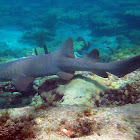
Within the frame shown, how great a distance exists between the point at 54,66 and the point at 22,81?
4.32 feet

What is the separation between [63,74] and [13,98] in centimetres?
209

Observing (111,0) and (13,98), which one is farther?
(111,0)

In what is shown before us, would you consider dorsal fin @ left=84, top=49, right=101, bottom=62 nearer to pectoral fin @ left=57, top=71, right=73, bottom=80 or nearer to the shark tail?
the shark tail

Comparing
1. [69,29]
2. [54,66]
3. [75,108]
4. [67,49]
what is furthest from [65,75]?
[69,29]

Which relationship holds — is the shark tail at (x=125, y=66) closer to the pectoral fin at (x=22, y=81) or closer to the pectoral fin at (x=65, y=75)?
the pectoral fin at (x=65, y=75)

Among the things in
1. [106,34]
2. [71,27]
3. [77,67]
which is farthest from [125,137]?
[71,27]

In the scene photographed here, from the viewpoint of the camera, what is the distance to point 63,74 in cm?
416

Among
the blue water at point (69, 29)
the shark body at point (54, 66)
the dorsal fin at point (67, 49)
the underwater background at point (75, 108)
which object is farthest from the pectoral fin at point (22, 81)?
the blue water at point (69, 29)

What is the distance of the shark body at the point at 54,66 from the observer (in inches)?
154

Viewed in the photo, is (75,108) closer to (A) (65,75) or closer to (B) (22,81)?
(A) (65,75)

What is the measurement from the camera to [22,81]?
4.21m

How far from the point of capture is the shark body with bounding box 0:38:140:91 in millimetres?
3904

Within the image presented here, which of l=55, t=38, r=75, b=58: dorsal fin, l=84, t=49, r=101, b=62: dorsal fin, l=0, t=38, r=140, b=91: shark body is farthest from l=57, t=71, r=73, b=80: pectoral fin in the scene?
l=84, t=49, r=101, b=62: dorsal fin

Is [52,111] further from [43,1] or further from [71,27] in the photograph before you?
[43,1]
